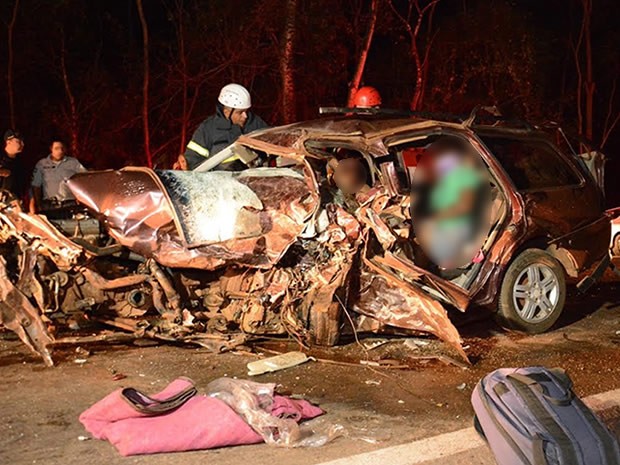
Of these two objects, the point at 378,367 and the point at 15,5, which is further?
the point at 15,5

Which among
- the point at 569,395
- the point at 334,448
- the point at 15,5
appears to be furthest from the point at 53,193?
the point at 15,5

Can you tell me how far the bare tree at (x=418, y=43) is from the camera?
62.6ft

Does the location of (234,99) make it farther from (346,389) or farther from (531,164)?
(346,389)

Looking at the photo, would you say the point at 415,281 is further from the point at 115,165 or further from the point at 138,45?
the point at 138,45

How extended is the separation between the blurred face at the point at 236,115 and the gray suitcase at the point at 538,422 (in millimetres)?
4671

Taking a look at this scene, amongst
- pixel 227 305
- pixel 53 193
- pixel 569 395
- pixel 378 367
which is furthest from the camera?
pixel 53 193

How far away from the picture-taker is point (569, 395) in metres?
3.85

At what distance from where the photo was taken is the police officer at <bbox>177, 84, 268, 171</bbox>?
25.7 ft

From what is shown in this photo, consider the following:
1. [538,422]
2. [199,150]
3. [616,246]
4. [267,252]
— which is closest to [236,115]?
[199,150]

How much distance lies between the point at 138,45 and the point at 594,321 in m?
15.4

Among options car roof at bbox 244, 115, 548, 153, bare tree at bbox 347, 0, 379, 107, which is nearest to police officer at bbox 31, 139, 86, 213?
car roof at bbox 244, 115, 548, 153

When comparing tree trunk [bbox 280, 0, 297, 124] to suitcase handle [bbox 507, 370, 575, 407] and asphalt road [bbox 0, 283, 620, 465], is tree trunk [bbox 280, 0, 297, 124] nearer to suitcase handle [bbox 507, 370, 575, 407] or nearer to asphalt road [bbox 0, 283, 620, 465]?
asphalt road [bbox 0, 283, 620, 465]

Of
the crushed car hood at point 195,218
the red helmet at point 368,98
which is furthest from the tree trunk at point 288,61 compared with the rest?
the crushed car hood at point 195,218

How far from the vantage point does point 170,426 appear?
162 inches
